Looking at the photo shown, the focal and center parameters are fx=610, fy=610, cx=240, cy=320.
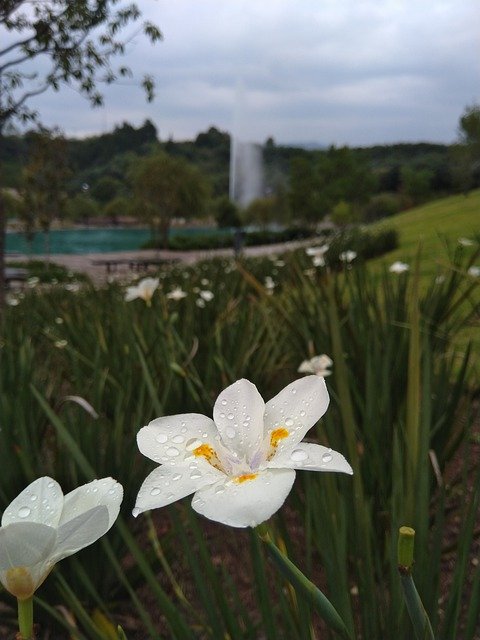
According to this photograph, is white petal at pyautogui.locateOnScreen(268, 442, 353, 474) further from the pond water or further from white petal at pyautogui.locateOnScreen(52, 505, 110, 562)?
the pond water

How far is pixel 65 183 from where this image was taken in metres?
18.2

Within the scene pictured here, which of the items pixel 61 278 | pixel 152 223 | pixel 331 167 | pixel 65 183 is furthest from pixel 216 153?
pixel 61 278

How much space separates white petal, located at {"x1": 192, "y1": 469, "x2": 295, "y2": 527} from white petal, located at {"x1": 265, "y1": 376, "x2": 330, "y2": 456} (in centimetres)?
4

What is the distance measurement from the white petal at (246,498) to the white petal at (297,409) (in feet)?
0.14

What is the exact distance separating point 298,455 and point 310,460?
1 centimetres

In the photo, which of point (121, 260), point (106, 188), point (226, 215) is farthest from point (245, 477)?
point (106, 188)

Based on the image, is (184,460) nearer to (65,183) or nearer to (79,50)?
(79,50)

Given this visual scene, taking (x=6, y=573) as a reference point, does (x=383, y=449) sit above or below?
below

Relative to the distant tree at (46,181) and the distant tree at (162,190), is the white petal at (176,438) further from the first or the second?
the distant tree at (162,190)

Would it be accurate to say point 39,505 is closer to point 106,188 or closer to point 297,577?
point 297,577

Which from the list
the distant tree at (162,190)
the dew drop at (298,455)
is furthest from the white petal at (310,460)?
the distant tree at (162,190)

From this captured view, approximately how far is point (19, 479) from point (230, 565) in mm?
613

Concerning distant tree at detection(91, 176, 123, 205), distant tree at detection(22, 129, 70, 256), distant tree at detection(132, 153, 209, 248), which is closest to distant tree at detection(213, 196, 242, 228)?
distant tree at detection(132, 153, 209, 248)

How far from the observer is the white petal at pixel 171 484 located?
1.22 ft
